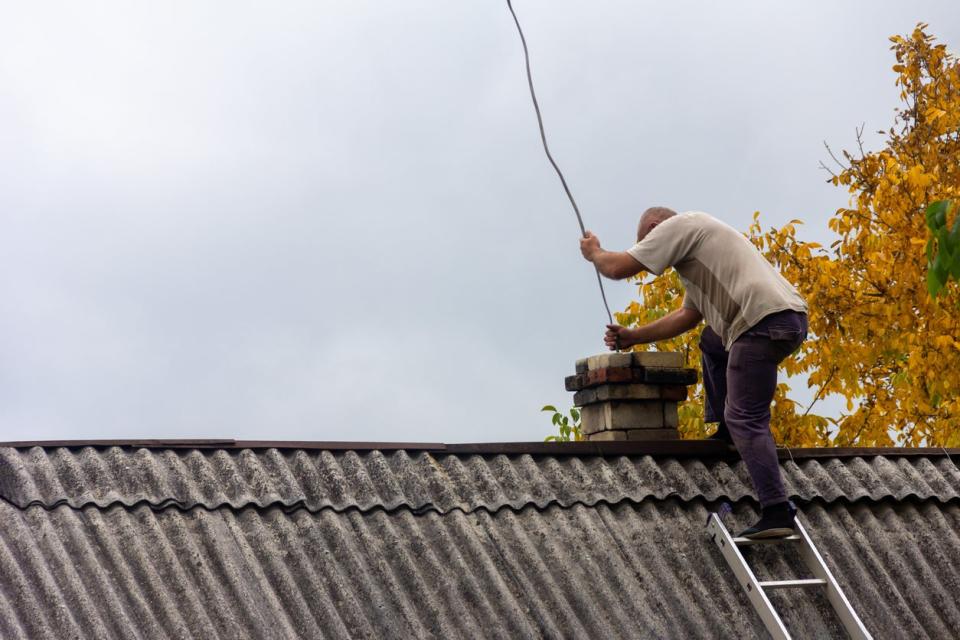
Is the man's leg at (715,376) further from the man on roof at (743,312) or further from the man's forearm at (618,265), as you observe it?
the man's forearm at (618,265)

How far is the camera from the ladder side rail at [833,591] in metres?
5.61

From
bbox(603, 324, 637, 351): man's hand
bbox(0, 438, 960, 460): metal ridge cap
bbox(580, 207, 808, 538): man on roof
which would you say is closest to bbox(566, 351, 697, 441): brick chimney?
bbox(603, 324, 637, 351): man's hand

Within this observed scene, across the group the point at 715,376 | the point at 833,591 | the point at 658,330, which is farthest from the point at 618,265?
the point at 833,591

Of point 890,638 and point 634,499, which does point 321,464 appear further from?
point 890,638

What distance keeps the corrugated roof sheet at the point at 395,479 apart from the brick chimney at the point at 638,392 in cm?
50

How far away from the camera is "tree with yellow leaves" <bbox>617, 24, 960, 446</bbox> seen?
11.4 m

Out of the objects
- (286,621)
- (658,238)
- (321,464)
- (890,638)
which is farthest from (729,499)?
(286,621)

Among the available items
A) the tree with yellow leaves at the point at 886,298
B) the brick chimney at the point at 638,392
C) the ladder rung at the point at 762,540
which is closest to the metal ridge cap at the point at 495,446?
the brick chimney at the point at 638,392

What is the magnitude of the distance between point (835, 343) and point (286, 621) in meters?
8.42

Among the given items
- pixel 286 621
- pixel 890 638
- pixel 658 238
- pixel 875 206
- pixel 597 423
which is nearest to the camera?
pixel 286 621

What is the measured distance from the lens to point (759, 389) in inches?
242

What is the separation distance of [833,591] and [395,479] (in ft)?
7.87

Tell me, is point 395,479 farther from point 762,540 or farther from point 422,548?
point 762,540

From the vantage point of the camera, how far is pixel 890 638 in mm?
5762
